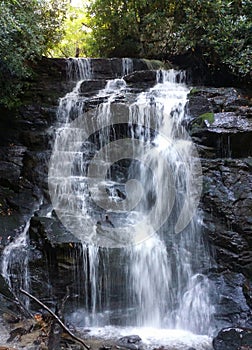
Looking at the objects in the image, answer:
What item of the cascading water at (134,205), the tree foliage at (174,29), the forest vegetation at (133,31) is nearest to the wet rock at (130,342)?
the cascading water at (134,205)

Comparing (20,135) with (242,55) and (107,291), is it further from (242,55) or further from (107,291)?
(242,55)

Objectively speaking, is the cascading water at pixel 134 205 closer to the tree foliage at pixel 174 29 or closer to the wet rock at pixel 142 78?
the wet rock at pixel 142 78

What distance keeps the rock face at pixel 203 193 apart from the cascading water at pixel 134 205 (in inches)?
10.2

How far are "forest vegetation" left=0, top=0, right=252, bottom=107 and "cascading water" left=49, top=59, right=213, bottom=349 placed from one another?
148cm

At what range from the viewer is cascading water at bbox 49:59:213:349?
6.04m

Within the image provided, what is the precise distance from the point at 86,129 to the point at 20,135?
5.75 ft

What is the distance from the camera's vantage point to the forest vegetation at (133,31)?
29.3 feet

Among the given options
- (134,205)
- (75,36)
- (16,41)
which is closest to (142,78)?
(16,41)

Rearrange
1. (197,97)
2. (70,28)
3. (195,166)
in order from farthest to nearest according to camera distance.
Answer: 1. (70,28)
2. (197,97)
3. (195,166)

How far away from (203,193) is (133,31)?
311 inches

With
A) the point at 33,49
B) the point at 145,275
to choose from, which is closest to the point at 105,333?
the point at 145,275

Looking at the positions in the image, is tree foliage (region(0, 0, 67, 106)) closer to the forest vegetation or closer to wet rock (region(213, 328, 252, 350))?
the forest vegetation

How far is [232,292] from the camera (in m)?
6.02

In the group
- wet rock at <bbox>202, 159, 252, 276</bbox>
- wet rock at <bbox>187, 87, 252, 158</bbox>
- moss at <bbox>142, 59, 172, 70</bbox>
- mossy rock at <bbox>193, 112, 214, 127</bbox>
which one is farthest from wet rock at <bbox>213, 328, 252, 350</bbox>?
moss at <bbox>142, 59, 172, 70</bbox>
